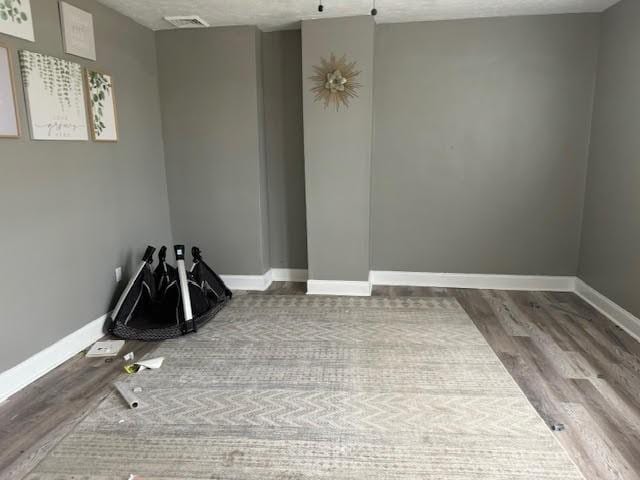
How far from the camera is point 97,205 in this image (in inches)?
122

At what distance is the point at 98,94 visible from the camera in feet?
10.0

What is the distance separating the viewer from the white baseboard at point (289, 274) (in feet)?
14.4

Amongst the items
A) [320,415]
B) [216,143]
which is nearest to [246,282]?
[216,143]

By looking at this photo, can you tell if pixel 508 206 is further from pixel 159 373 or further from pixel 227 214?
pixel 159 373

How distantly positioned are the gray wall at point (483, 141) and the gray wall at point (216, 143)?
3.70ft

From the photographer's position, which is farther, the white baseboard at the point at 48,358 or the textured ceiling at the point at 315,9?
the textured ceiling at the point at 315,9

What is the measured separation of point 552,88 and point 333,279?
2.53m

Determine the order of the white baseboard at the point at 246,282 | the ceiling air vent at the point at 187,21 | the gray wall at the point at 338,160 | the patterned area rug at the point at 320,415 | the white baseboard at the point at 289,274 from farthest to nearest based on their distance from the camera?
the white baseboard at the point at 289,274 < the white baseboard at the point at 246,282 < the gray wall at the point at 338,160 < the ceiling air vent at the point at 187,21 < the patterned area rug at the point at 320,415

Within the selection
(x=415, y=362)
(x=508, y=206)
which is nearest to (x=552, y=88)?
(x=508, y=206)

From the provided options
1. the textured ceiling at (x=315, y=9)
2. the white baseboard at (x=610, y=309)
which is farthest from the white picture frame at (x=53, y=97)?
the white baseboard at (x=610, y=309)

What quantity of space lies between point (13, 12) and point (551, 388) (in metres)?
3.62

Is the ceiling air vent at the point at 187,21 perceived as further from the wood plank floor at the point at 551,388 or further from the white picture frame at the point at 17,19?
the wood plank floor at the point at 551,388

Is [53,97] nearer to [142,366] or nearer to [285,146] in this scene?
[142,366]

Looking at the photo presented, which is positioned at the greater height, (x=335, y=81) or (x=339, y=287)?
(x=335, y=81)
